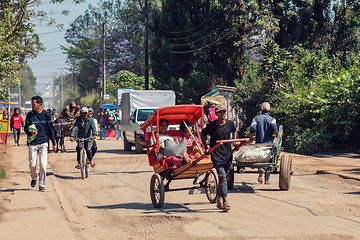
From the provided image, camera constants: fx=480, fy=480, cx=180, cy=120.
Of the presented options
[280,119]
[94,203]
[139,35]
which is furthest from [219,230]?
[139,35]

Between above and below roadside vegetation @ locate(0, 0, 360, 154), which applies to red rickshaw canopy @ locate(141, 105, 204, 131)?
below

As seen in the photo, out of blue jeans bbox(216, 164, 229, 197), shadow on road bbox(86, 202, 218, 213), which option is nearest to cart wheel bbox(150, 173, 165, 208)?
shadow on road bbox(86, 202, 218, 213)

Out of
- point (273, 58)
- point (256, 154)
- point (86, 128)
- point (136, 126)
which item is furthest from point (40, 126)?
point (273, 58)

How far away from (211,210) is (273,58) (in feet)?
57.2

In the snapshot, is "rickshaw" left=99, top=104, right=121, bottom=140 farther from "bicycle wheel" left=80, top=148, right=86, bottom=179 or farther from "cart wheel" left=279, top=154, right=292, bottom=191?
"cart wheel" left=279, top=154, right=292, bottom=191

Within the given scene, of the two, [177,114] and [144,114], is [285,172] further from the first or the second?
[144,114]

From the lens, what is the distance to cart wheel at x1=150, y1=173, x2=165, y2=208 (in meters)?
8.87

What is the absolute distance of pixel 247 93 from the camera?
25859 millimetres

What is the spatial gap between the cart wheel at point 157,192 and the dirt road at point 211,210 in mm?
137

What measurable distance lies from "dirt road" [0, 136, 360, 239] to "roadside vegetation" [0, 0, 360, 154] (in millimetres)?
6134

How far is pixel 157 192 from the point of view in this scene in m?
9.21

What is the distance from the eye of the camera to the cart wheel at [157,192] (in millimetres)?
8867

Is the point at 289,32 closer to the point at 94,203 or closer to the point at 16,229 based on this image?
the point at 94,203

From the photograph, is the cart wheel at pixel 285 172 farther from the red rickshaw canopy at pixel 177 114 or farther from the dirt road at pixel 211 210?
the red rickshaw canopy at pixel 177 114
